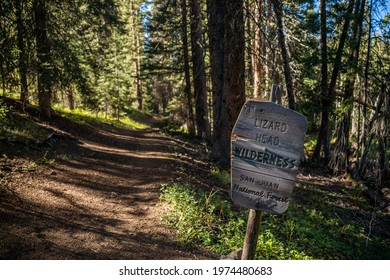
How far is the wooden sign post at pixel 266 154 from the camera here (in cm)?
256

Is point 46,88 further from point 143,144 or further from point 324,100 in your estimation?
point 324,100

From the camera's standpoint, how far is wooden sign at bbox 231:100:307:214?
8.41 feet

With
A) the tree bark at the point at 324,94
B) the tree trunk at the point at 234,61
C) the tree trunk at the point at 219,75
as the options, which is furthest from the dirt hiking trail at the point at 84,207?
the tree bark at the point at 324,94

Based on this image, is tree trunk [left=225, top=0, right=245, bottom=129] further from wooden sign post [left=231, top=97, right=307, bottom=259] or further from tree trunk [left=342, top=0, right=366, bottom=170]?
wooden sign post [left=231, top=97, right=307, bottom=259]

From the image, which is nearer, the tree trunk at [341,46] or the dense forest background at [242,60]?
the dense forest background at [242,60]

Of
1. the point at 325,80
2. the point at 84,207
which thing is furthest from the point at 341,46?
the point at 84,207

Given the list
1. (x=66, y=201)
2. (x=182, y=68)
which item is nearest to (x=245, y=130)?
(x=66, y=201)

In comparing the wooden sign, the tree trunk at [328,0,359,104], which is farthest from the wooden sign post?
the tree trunk at [328,0,359,104]

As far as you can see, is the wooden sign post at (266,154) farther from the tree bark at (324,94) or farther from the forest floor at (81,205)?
the tree bark at (324,94)

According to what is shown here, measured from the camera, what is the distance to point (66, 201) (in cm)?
628

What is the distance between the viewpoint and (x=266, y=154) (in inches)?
102

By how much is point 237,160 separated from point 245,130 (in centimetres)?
28

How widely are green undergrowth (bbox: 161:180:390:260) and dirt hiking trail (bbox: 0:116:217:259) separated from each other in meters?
0.31

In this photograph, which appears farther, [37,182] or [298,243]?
[37,182]
